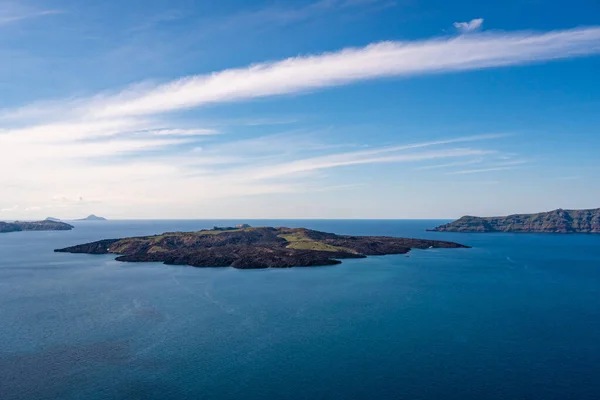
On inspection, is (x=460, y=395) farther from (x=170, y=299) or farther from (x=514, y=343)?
(x=170, y=299)

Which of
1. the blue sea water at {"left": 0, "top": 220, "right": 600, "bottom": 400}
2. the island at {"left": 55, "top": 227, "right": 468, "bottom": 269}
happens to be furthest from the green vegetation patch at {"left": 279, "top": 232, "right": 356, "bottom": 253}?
the blue sea water at {"left": 0, "top": 220, "right": 600, "bottom": 400}

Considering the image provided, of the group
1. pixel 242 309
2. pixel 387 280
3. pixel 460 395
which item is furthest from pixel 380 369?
pixel 387 280

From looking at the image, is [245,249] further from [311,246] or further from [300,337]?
[300,337]

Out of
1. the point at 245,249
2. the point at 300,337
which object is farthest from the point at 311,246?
the point at 300,337

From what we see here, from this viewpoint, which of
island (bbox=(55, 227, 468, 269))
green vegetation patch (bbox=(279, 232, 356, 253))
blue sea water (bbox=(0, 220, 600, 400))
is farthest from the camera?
green vegetation patch (bbox=(279, 232, 356, 253))

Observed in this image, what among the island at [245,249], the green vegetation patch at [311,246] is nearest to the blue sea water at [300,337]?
the island at [245,249]

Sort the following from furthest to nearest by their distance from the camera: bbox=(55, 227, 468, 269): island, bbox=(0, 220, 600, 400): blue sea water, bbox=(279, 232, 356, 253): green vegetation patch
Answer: bbox=(279, 232, 356, 253): green vegetation patch → bbox=(55, 227, 468, 269): island → bbox=(0, 220, 600, 400): blue sea water

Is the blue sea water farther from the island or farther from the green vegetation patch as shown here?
the green vegetation patch
